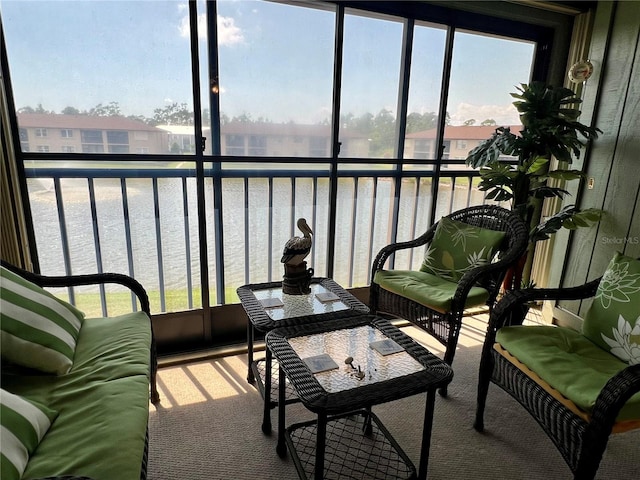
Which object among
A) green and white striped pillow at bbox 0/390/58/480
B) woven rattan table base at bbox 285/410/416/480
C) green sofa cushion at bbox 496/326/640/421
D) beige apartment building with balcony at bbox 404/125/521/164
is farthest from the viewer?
beige apartment building with balcony at bbox 404/125/521/164

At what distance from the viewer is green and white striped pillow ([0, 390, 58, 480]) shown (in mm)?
920

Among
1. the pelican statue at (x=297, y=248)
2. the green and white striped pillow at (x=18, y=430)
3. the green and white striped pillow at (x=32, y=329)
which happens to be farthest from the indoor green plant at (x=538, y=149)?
the green and white striped pillow at (x=18, y=430)

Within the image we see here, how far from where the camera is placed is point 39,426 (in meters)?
1.09

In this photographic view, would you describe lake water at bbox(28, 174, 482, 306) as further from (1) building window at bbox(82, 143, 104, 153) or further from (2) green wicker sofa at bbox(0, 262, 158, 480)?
(2) green wicker sofa at bbox(0, 262, 158, 480)

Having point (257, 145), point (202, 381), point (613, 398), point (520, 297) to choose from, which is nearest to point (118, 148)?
point (257, 145)

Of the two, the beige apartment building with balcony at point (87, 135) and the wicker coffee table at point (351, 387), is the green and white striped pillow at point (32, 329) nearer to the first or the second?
the wicker coffee table at point (351, 387)

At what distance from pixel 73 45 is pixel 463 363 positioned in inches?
112

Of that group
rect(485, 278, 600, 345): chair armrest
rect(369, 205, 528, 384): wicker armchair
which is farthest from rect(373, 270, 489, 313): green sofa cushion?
rect(485, 278, 600, 345): chair armrest

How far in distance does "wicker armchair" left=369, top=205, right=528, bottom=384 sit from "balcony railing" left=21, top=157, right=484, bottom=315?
444 millimetres

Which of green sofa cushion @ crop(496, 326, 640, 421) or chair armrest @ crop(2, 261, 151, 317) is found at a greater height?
chair armrest @ crop(2, 261, 151, 317)

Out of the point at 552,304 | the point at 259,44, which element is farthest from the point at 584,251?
the point at 259,44

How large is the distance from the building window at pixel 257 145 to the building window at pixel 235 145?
0.06 m

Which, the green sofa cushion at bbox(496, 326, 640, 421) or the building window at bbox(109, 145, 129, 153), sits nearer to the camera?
the green sofa cushion at bbox(496, 326, 640, 421)

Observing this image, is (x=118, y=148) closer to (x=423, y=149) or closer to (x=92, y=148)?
(x=92, y=148)
